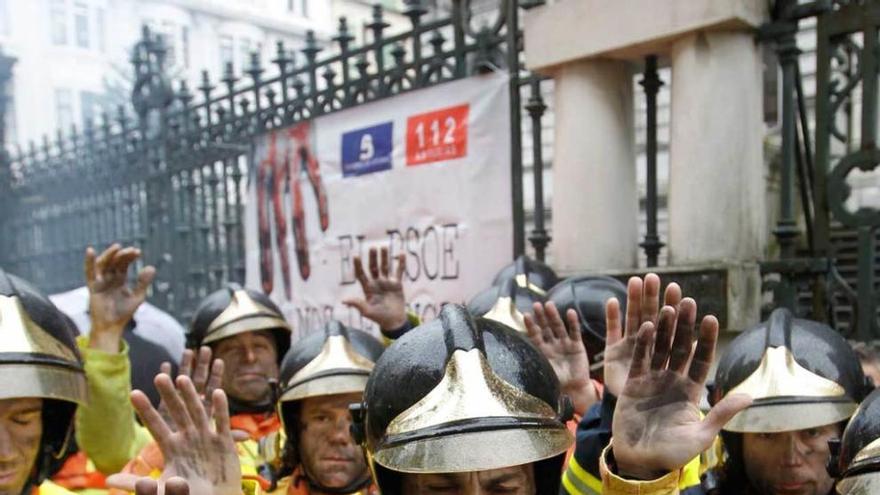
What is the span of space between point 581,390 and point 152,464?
1.46m

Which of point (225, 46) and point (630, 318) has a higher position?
point (225, 46)

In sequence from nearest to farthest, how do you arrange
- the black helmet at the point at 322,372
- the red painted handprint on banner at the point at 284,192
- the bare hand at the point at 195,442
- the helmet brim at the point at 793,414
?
the bare hand at the point at 195,442 < the helmet brim at the point at 793,414 < the black helmet at the point at 322,372 < the red painted handprint on banner at the point at 284,192

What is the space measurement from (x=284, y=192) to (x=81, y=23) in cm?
859

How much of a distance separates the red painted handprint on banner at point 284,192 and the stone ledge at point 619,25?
2.35 metres

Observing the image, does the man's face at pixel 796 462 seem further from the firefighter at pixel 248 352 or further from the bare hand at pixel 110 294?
the bare hand at pixel 110 294

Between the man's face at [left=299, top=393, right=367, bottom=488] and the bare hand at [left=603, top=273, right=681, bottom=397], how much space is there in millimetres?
1041

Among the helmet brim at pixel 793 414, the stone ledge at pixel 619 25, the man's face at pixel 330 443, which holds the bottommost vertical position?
the man's face at pixel 330 443

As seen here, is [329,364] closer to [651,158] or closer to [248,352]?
[248,352]

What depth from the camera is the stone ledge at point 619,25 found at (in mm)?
3812

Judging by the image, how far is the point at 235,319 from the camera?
13.2ft

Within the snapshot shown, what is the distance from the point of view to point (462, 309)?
2.00m

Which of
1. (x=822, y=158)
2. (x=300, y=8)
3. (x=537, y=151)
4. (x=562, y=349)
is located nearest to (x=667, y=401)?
(x=562, y=349)

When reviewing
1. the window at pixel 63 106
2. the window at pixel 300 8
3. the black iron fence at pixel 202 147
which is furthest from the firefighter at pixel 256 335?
the window at pixel 300 8

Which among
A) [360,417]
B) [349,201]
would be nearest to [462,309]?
[360,417]
